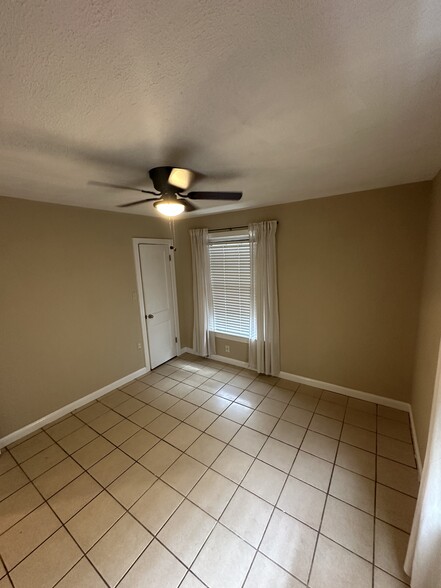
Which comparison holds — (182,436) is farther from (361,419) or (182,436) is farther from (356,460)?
(361,419)

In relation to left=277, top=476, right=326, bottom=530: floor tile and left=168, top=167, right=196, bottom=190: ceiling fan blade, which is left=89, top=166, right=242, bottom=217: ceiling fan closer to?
left=168, top=167, right=196, bottom=190: ceiling fan blade

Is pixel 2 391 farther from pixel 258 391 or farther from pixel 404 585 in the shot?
pixel 404 585

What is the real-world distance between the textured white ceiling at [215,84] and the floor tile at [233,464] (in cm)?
246

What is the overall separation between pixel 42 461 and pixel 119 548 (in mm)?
1211

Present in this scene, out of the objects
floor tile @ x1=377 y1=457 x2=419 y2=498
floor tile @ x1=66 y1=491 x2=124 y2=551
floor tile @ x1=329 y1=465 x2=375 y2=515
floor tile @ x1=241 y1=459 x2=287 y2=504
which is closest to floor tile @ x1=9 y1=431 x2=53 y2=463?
floor tile @ x1=66 y1=491 x2=124 y2=551

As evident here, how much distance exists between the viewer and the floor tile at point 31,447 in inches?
88.6

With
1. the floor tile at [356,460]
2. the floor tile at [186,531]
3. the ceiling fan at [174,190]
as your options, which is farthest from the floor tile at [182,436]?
the ceiling fan at [174,190]

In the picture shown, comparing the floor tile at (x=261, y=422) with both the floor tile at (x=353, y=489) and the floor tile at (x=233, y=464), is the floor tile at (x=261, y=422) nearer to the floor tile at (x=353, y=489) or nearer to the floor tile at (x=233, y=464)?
the floor tile at (x=233, y=464)

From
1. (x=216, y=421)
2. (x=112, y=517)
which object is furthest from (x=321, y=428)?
(x=112, y=517)

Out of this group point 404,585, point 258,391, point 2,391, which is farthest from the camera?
point 258,391

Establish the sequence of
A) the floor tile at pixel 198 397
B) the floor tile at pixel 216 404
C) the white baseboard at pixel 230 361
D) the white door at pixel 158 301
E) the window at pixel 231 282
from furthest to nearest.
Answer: the white baseboard at pixel 230 361
the white door at pixel 158 301
the window at pixel 231 282
the floor tile at pixel 198 397
the floor tile at pixel 216 404

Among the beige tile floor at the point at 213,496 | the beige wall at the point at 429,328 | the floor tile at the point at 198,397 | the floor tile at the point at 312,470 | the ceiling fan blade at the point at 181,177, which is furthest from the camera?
the floor tile at the point at 198,397

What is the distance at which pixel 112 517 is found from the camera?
169cm

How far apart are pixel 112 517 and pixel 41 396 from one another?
1.59m
